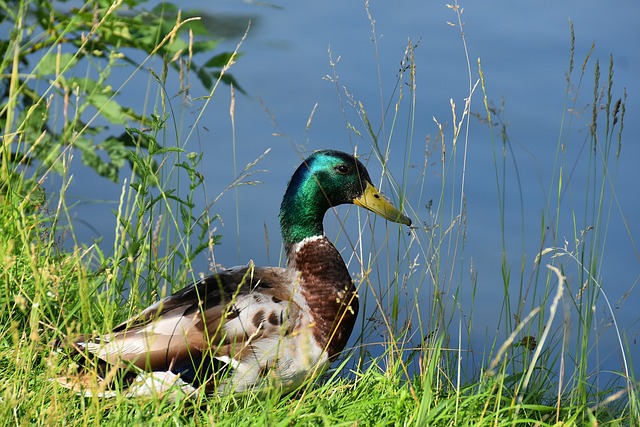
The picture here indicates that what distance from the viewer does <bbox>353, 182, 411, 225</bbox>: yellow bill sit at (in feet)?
13.3

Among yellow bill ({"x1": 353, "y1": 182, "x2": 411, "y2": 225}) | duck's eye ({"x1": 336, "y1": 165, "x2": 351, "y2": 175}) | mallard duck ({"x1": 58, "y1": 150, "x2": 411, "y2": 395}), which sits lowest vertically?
mallard duck ({"x1": 58, "y1": 150, "x2": 411, "y2": 395})

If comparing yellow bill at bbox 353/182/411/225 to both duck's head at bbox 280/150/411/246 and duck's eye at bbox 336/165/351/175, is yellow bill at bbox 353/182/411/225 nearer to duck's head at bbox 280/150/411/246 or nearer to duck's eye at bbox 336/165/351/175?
duck's head at bbox 280/150/411/246

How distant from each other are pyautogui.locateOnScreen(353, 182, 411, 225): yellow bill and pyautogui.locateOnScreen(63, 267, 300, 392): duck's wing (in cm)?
62

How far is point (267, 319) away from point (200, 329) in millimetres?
265

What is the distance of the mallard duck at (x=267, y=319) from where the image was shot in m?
3.41

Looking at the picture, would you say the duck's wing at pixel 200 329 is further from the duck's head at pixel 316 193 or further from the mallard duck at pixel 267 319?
the duck's head at pixel 316 193

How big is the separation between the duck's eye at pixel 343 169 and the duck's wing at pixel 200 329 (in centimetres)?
65

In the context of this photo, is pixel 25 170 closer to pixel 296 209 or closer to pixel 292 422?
pixel 296 209

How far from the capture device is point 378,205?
4.17 metres

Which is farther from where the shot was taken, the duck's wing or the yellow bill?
the yellow bill

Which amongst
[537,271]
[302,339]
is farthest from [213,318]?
[537,271]

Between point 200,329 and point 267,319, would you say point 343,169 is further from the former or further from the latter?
point 200,329

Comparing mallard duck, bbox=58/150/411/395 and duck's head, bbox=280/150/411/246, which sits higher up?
duck's head, bbox=280/150/411/246

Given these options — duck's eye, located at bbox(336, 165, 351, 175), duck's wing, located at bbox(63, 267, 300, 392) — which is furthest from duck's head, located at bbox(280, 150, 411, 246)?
duck's wing, located at bbox(63, 267, 300, 392)
